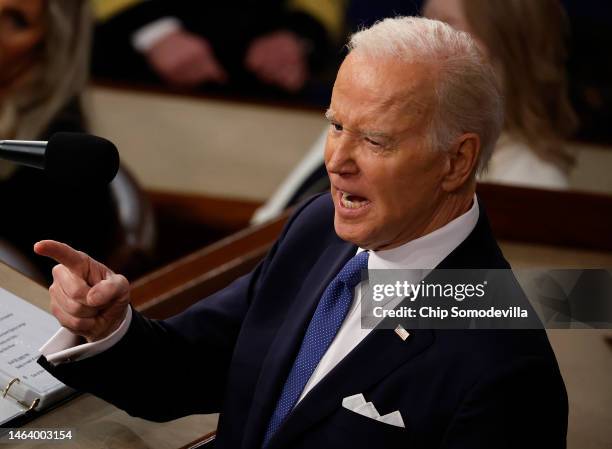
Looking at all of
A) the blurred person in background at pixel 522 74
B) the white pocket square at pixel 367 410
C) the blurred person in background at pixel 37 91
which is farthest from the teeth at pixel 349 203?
the blurred person in background at pixel 37 91

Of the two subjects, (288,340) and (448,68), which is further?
(288,340)

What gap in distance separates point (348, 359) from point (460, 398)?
157 mm

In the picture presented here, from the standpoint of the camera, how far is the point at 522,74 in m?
2.62

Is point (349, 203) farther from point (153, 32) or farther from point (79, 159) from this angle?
point (153, 32)

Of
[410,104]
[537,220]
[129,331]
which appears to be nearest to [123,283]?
[129,331]

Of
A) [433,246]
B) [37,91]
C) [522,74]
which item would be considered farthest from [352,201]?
[37,91]

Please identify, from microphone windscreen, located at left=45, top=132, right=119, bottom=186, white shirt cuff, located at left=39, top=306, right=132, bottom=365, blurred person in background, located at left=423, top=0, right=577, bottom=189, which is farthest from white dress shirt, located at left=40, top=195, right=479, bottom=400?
blurred person in background, located at left=423, top=0, right=577, bottom=189

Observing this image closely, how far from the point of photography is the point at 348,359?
4.62 ft

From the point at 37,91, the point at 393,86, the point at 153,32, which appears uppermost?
the point at 393,86

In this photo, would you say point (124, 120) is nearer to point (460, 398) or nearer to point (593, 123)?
point (593, 123)

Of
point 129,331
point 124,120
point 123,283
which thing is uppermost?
point 123,283

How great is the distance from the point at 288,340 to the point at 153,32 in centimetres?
268

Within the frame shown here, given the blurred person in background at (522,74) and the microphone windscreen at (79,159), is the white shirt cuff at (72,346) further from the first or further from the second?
the blurred person in background at (522,74)

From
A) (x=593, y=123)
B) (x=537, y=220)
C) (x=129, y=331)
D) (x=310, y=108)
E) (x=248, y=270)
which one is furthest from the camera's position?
(x=310, y=108)
